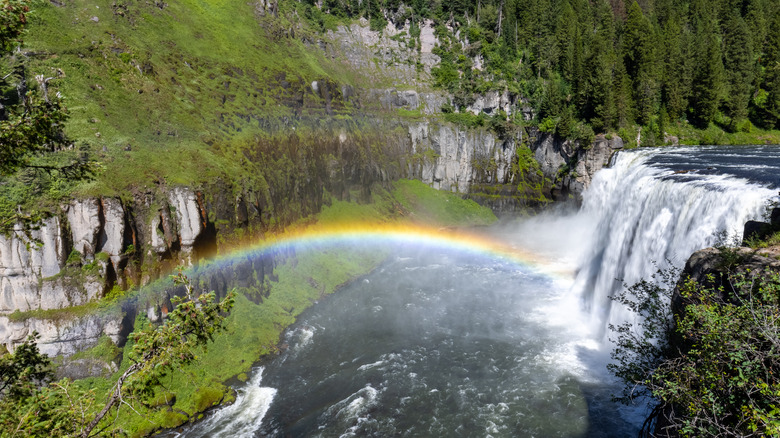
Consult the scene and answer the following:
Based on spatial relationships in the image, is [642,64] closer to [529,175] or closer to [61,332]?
[529,175]

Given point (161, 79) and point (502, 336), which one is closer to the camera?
point (502, 336)

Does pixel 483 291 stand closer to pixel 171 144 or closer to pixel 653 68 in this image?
pixel 171 144

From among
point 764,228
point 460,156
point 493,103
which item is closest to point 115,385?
point 764,228

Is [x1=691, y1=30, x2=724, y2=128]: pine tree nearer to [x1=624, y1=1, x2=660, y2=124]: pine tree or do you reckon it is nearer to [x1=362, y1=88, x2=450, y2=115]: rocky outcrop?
[x1=624, y1=1, x2=660, y2=124]: pine tree

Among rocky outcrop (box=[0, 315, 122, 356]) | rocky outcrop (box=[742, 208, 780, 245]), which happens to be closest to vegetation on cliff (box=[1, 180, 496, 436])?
rocky outcrop (box=[0, 315, 122, 356])

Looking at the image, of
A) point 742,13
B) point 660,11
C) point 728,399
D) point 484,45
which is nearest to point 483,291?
point 728,399

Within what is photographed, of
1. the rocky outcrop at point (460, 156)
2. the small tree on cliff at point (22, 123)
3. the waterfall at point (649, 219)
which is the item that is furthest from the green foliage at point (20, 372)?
the rocky outcrop at point (460, 156)
